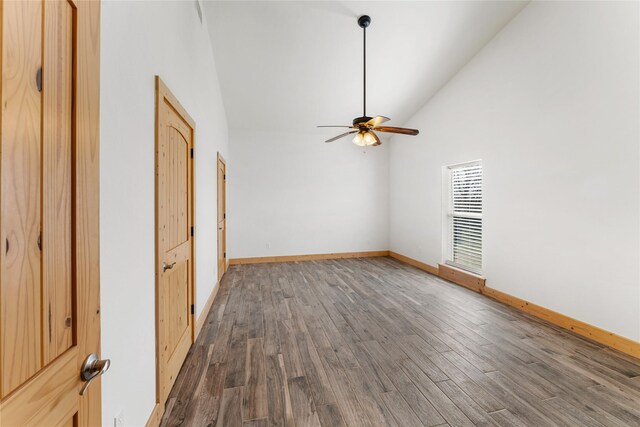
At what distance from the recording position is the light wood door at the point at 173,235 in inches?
68.5

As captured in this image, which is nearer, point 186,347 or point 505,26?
point 186,347

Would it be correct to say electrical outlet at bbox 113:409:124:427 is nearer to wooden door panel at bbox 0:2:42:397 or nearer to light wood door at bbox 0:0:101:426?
light wood door at bbox 0:0:101:426

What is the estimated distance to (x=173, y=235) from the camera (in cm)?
210

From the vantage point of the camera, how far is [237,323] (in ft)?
10.1

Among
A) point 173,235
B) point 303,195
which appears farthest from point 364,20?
point 303,195

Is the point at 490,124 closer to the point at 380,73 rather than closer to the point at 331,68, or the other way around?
the point at 380,73

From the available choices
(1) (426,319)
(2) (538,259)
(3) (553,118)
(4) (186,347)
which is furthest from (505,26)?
(4) (186,347)

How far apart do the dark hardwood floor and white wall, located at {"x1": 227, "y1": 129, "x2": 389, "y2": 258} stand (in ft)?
8.23

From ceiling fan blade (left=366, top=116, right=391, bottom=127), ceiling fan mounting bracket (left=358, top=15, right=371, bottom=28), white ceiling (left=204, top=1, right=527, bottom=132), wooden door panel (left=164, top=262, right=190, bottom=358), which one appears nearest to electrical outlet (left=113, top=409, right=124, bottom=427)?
wooden door panel (left=164, top=262, right=190, bottom=358)

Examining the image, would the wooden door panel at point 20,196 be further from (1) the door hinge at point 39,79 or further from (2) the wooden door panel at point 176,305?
(2) the wooden door panel at point 176,305

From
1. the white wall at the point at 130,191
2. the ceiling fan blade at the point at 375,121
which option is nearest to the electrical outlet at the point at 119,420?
the white wall at the point at 130,191

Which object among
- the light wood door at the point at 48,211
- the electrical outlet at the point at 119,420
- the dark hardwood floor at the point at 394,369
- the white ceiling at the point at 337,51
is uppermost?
the white ceiling at the point at 337,51

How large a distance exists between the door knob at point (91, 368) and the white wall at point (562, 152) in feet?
12.5

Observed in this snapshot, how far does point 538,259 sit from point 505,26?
3.03 m
